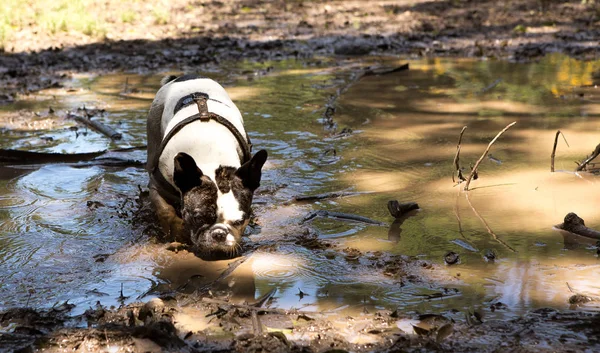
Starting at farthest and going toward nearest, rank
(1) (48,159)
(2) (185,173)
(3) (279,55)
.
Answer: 1. (3) (279,55)
2. (1) (48,159)
3. (2) (185,173)

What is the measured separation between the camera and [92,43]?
51.5 feet

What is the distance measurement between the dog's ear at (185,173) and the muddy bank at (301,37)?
6.73m

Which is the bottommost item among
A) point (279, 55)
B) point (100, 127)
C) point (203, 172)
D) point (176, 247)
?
point (176, 247)

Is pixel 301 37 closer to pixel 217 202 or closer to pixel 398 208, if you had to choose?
pixel 398 208

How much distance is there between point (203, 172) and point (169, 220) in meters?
0.64

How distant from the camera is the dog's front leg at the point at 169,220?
5.48 m

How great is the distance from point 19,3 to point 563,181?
15.8 meters

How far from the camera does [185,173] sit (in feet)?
16.4

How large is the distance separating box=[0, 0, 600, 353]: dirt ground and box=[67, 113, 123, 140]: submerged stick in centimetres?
227

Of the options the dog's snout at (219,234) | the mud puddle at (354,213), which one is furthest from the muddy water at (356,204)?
the dog's snout at (219,234)

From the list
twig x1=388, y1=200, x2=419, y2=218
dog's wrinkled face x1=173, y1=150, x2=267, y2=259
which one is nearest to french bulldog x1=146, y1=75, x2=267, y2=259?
dog's wrinkled face x1=173, y1=150, x2=267, y2=259

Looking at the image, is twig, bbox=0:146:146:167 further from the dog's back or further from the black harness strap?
the black harness strap

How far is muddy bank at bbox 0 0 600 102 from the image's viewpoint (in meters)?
13.7

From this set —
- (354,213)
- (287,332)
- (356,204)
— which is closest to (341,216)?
(354,213)
